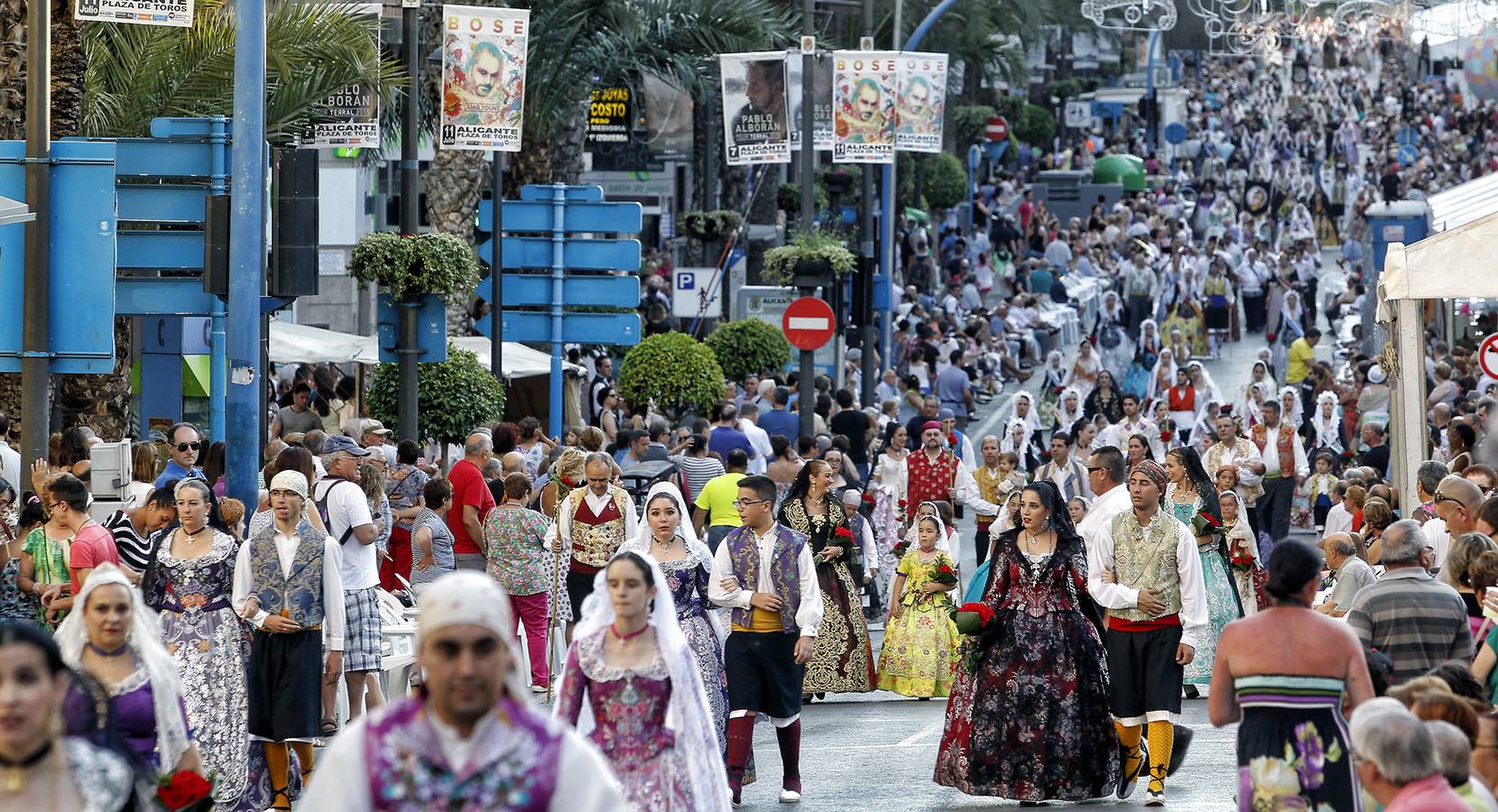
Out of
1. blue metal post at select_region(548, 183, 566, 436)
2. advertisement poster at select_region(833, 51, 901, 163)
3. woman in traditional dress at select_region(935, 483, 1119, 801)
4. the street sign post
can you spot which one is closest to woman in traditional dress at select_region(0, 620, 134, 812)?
woman in traditional dress at select_region(935, 483, 1119, 801)

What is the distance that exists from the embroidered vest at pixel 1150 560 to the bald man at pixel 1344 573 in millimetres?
678

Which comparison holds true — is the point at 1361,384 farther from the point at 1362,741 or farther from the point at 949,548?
the point at 1362,741

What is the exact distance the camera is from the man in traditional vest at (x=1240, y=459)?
1920cm

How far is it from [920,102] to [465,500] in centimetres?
1243

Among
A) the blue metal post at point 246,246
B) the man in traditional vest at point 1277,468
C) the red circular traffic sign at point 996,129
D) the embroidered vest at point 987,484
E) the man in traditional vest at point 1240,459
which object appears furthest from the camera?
the red circular traffic sign at point 996,129

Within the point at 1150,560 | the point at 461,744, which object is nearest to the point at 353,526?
the point at 1150,560

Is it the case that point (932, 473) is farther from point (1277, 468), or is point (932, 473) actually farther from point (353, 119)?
point (353, 119)

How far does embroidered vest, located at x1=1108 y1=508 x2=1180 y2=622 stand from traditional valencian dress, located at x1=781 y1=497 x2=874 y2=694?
3352mm

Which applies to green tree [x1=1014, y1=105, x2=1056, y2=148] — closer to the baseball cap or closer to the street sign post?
the street sign post

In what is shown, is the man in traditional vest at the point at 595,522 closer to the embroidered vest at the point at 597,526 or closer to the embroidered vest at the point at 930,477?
the embroidered vest at the point at 597,526

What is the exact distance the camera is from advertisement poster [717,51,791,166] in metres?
23.9

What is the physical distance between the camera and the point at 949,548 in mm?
15914

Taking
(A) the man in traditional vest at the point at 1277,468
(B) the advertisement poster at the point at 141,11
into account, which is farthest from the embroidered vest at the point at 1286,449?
(B) the advertisement poster at the point at 141,11

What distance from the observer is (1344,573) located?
10922 mm
